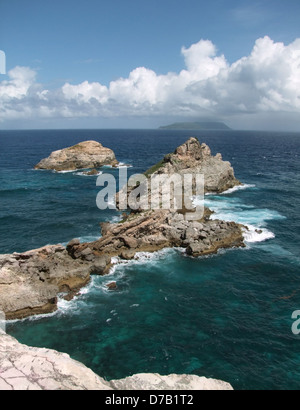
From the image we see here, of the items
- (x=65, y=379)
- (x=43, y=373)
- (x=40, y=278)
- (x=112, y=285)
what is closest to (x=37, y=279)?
(x=40, y=278)

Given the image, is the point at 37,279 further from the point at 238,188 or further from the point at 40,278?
the point at 238,188

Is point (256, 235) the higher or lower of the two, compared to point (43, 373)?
lower

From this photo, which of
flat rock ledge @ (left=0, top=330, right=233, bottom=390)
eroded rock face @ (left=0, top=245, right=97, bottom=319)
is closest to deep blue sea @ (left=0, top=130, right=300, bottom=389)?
eroded rock face @ (left=0, top=245, right=97, bottom=319)

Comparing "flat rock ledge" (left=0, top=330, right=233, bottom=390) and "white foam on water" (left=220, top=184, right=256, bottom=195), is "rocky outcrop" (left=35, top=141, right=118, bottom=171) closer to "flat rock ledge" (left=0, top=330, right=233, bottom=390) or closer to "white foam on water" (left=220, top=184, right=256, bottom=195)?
"white foam on water" (left=220, top=184, right=256, bottom=195)

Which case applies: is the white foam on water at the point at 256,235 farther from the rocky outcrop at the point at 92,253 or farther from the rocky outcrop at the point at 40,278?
the rocky outcrop at the point at 40,278
